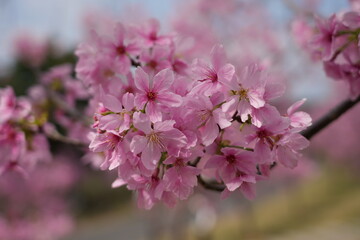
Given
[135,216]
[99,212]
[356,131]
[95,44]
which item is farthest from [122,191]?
[95,44]

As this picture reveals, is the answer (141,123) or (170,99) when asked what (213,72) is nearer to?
(170,99)

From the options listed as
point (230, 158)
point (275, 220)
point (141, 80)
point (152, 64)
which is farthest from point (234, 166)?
point (275, 220)

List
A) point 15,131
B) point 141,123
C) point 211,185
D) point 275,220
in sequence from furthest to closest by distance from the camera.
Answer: point 275,220 → point 15,131 → point 211,185 → point 141,123

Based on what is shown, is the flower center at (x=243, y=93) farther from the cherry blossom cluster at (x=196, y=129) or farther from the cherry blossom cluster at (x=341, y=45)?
the cherry blossom cluster at (x=341, y=45)

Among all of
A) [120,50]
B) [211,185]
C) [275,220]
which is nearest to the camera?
[211,185]

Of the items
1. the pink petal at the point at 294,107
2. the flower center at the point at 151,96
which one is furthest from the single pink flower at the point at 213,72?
the pink petal at the point at 294,107

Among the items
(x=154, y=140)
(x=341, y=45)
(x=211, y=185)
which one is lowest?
(x=211, y=185)

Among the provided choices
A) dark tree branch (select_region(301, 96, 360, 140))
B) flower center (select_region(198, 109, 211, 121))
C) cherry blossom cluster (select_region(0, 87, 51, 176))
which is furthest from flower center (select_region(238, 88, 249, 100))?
cherry blossom cluster (select_region(0, 87, 51, 176))
